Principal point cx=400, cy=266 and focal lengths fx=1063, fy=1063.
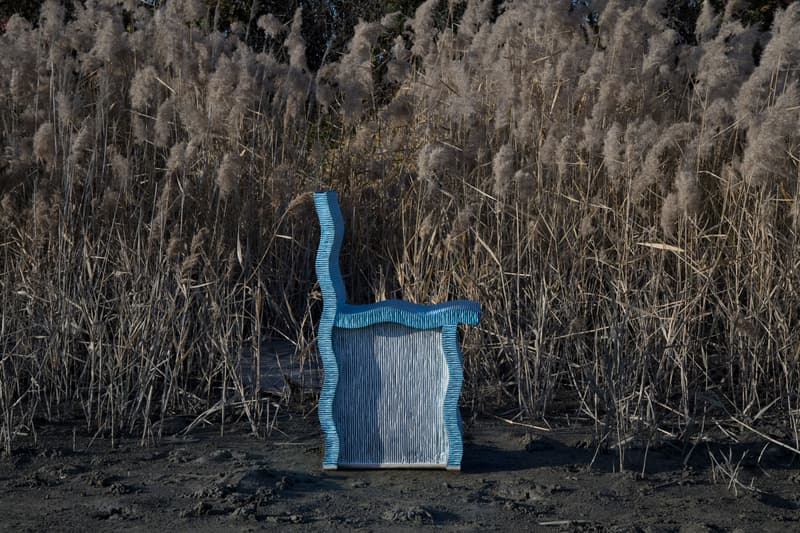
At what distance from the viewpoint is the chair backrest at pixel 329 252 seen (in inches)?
125

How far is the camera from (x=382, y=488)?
3.07 metres

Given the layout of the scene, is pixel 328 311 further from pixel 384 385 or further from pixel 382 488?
pixel 382 488

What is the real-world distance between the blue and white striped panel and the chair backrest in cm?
11

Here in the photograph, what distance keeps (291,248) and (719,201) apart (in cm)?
188

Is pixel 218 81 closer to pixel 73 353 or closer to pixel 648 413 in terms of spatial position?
pixel 73 353

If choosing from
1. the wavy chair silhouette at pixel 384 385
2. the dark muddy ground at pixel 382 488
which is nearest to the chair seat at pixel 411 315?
the wavy chair silhouette at pixel 384 385

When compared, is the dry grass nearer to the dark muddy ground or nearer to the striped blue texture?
the dark muddy ground

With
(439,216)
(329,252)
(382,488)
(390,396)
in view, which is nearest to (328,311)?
(329,252)

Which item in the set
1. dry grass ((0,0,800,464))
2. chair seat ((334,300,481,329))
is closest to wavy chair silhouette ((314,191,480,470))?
chair seat ((334,300,481,329))

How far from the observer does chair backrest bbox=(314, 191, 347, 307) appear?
318cm

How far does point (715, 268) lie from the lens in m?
4.21

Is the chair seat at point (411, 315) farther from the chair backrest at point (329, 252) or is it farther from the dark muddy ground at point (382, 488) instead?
the dark muddy ground at point (382, 488)

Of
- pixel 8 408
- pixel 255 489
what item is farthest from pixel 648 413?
pixel 8 408

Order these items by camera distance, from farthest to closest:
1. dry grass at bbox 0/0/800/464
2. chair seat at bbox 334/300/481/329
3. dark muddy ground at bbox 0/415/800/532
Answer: dry grass at bbox 0/0/800/464, chair seat at bbox 334/300/481/329, dark muddy ground at bbox 0/415/800/532
